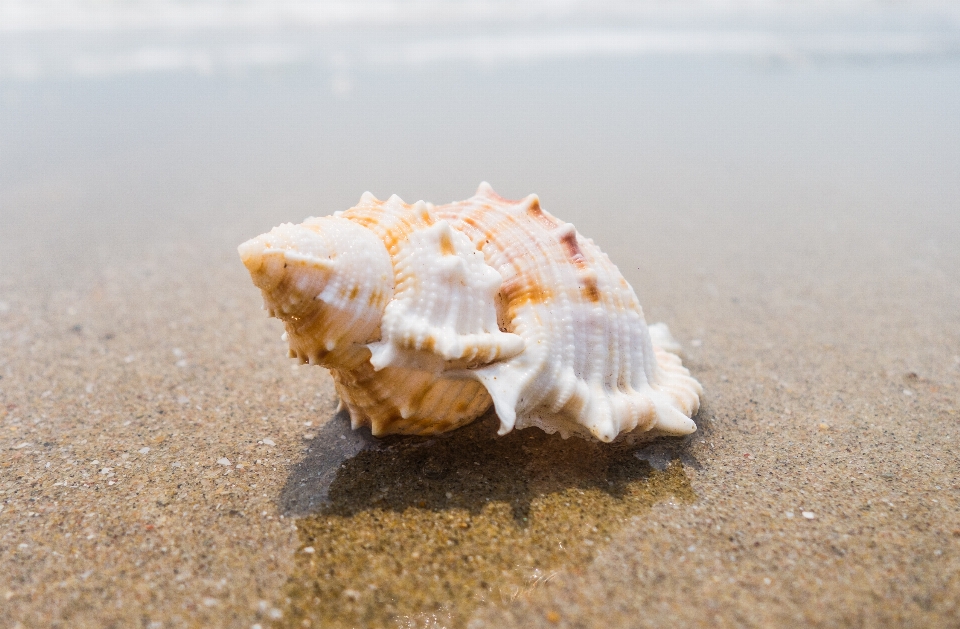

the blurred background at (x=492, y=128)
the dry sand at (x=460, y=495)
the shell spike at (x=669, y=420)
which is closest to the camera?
the dry sand at (x=460, y=495)

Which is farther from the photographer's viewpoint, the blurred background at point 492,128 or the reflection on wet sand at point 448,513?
the blurred background at point 492,128

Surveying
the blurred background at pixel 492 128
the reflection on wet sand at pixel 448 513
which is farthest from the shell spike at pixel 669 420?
the blurred background at pixel 492 128

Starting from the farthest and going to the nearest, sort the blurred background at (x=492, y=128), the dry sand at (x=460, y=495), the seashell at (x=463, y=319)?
the blurred background at (x=492, y=128)
the seashell at (x=463, y=319)
the dry sand at (x=460, y=495)

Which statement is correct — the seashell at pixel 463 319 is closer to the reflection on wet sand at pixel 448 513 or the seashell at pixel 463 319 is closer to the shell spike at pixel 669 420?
the shell spike at pixel 669 420

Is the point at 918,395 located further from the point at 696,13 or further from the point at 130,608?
the point at 696,13

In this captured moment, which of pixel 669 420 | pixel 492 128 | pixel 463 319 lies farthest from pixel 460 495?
pixel 492 128

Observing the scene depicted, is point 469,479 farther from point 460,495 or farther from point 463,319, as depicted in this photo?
point 463,319
